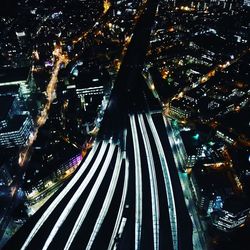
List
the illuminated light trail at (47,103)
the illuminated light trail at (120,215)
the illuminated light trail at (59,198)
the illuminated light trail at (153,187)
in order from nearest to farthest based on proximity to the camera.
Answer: the illuminated light trail at (120,215)
the illuminated light trail at (153,187)
the illuminated light trail at (59,198)
the illuminated light trail at (47,103)

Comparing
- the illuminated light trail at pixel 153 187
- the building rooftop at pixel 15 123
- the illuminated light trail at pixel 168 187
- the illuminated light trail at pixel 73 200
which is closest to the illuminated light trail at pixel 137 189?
the illuminated light trail at pixel 153 187

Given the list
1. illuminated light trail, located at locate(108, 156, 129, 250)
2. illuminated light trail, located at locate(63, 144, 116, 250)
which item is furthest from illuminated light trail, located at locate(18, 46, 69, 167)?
illuminated light trail, located at locate(108, 156, 129, 250)

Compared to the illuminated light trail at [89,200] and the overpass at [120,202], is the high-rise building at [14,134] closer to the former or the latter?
the overpass at [120,202]

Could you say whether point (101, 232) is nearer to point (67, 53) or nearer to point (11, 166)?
point (11, 166)

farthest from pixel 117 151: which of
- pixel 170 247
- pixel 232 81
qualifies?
pixel 232 81

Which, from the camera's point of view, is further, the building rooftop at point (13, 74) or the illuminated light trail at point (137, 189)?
the building rooftop at point (13, 74)

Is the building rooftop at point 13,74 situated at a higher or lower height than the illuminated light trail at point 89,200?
higher
